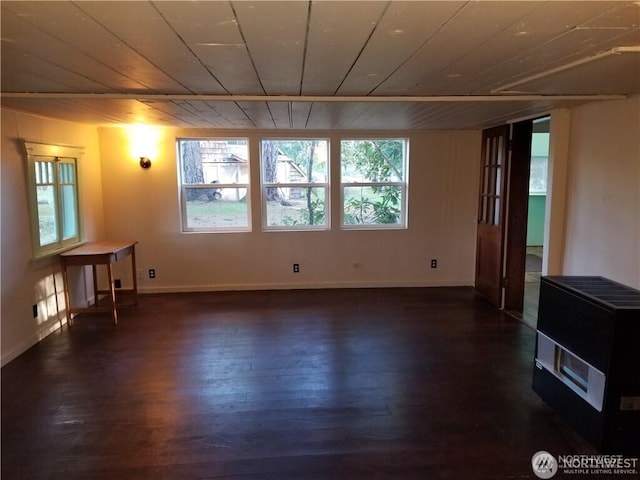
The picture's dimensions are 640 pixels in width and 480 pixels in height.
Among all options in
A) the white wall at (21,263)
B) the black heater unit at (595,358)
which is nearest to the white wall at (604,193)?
the black heater unit at (595,358)

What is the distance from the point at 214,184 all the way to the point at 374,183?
7.04 feet

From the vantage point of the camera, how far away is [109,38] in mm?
1764

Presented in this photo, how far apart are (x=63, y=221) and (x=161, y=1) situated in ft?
12.4

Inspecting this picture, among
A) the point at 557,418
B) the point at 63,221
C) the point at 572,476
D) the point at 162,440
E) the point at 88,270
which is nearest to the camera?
the point at 572,476

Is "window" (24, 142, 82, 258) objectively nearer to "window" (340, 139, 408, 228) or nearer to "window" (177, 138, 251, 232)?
"window" (177, 138, 251, 232)

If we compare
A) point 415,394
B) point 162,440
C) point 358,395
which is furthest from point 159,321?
point 415,394

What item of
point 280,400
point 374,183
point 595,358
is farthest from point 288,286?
point 595,358

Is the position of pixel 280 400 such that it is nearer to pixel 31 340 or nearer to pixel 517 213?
pixel 31 340

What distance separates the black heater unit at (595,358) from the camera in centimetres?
211

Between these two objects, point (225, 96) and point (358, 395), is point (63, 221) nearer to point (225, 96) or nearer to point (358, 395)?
point (225, 96)

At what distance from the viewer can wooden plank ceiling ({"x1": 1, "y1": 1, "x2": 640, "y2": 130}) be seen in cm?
151

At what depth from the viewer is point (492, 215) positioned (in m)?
5.06

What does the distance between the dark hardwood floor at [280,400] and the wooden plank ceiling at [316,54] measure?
2.09 meters

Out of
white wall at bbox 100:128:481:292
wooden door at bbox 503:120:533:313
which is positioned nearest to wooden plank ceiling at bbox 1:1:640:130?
wooden door at bbox 503:120:533:313
